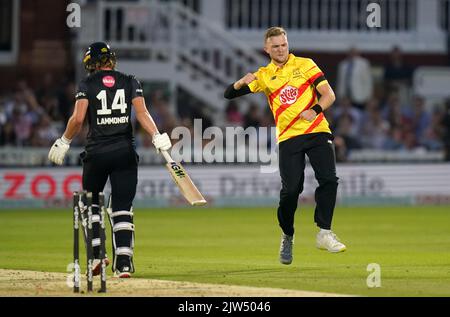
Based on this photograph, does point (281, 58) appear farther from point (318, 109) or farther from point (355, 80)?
point (355, 80)

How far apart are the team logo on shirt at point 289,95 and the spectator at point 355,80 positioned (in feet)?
51.4

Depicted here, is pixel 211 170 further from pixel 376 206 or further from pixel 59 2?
pixel 59 2

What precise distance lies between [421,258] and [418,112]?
14532mm

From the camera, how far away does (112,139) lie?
1245 centimetres

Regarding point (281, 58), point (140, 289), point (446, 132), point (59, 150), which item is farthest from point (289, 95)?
point (446, 132)

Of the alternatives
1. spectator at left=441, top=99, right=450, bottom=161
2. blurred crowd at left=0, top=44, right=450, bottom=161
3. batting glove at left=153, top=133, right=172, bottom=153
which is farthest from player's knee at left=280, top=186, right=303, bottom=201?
spectator at left=441, top=99, right=450, bottom=161

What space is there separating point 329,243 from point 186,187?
173 cm

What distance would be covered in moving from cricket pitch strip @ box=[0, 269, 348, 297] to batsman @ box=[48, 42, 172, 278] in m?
0.41

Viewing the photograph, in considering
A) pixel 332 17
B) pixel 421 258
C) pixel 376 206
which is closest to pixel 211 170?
pixel 376 206

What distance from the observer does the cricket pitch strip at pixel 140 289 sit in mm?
11016

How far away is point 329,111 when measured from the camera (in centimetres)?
2827

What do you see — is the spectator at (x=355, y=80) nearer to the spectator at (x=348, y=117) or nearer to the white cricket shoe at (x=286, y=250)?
the spectator at (x=348, y=117)

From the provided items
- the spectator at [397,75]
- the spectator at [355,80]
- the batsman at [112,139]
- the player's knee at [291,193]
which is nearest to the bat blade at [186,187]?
the batsman at [112,139]

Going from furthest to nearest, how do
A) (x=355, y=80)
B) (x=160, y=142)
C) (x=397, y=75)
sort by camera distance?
(x=397, y=75) → (x=355, y=80) → (x=160, y=142)
